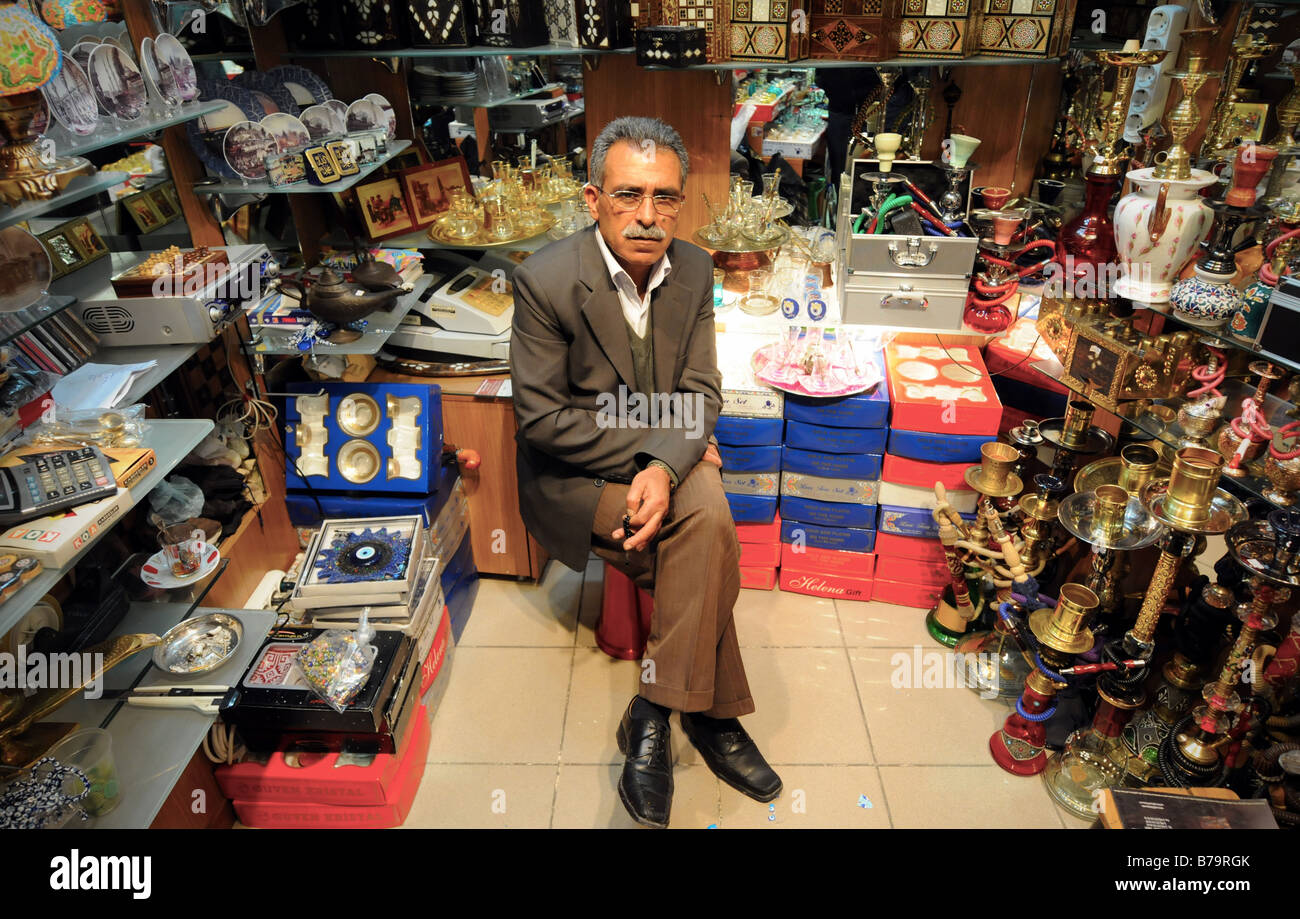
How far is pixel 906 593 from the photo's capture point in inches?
117

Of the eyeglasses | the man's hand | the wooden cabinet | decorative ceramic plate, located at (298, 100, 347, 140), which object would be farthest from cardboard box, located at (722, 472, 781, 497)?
decorative ceramic plate, located at (298, 100, 347, 140)

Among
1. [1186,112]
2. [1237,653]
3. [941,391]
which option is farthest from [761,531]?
[1186,112]

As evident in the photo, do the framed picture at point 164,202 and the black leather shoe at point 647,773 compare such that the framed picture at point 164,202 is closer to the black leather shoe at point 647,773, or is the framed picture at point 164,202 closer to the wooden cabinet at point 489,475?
the wooden cabinet at point 489,475

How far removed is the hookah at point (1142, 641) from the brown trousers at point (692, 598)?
1054mm

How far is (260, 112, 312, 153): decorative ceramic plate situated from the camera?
2520 mm

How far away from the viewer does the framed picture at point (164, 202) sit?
2375mm

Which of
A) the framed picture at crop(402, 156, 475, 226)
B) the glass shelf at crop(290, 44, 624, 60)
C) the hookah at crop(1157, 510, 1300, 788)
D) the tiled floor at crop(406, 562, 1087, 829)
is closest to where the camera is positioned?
the hookah at crop(1157, 510, 1300, 788)

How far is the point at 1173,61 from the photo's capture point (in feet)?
7.75

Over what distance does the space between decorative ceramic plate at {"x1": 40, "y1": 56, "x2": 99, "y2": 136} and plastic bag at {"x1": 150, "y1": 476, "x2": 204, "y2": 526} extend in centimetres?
98

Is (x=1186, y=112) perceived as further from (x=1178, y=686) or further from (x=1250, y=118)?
(x=1178, y=686)

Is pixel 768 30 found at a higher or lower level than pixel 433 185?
higher

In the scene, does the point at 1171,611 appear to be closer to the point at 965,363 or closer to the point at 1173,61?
the point at 965,363

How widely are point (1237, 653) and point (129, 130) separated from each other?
2.99m

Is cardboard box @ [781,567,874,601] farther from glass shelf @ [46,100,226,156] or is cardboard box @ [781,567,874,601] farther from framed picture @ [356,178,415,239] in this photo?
glass shelf @ [46,100,226,156]
